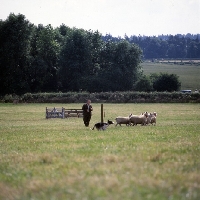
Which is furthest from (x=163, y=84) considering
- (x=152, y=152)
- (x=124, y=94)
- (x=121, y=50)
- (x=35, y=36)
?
(x=152, y=152)

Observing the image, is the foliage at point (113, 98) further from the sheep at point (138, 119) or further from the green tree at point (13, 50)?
the sheep at point (138, 119)

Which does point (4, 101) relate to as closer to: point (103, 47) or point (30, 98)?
point (30, 98)

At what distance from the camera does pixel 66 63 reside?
332 ft

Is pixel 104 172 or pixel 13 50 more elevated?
pixel 13 50

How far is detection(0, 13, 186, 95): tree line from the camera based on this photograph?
95.1m

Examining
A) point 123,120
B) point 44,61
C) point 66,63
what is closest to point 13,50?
point 44,61

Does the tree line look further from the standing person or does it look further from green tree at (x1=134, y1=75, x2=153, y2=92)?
the standing person

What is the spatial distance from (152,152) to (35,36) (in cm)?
10156

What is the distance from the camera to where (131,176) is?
31.4ft

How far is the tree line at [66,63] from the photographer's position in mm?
95062

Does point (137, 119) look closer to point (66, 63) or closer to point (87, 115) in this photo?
point (87, 115)

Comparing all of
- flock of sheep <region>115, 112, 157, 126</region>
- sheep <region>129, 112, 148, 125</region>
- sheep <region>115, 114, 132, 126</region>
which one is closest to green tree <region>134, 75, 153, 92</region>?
flock of sheep <region>115, 112, 157, 126</region>

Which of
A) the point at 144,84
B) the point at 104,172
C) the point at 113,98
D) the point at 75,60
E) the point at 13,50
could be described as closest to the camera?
the point at 104,172

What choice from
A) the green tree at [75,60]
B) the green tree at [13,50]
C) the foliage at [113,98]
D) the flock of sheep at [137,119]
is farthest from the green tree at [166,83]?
the flock of sheep at [137,119]
